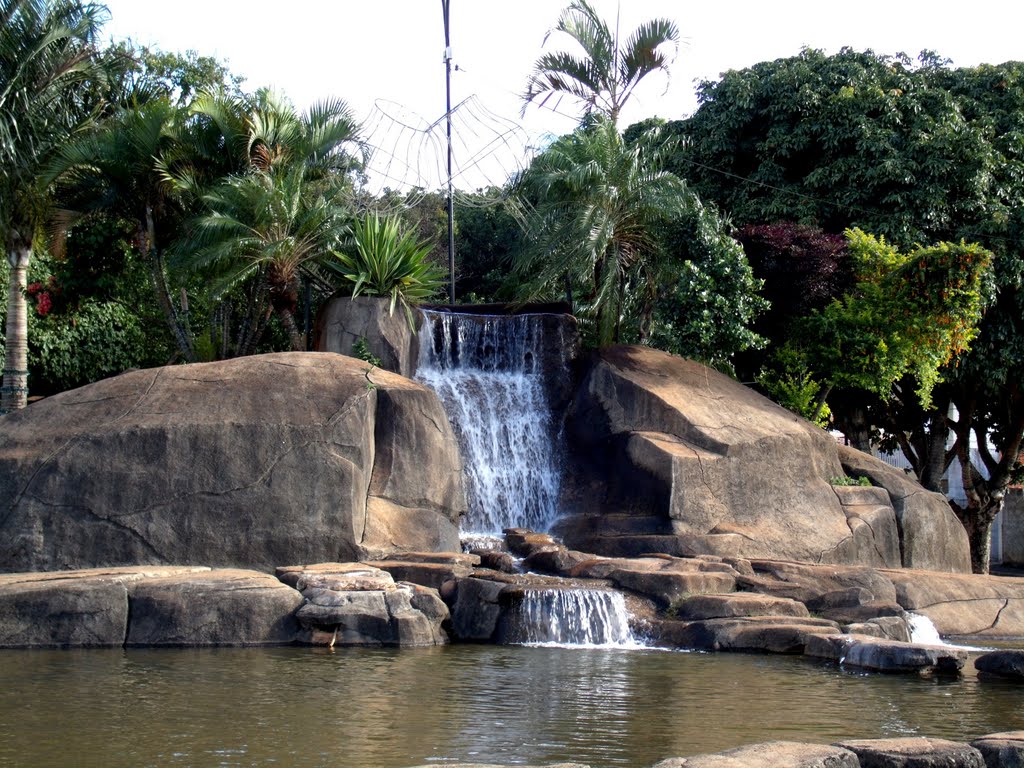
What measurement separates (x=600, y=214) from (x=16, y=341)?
9.49m

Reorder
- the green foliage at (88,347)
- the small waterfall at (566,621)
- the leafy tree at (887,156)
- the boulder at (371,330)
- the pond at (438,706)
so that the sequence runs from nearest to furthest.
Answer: the pond at (438,706) < the small waterfall at (566,621) < the boulder at (371,330) < the leafy tree at (887,156) < the green foliage at (88,347)

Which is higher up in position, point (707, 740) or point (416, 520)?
point (416, 520)

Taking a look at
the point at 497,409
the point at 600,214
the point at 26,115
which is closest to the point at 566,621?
the point at 497,409

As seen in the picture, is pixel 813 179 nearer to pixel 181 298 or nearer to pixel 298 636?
pixel 181 298

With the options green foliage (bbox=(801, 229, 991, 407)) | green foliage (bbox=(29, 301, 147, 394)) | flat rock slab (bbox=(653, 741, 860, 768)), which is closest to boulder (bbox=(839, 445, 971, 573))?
green foliage (bbox=(801, 229, 991, 407))

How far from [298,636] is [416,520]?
3.62 meters

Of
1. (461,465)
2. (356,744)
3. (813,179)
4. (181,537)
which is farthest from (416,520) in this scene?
(813,179)

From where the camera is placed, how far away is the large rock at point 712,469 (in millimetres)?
16891

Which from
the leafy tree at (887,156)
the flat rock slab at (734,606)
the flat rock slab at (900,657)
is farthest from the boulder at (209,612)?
the leafy tree at (887,156)

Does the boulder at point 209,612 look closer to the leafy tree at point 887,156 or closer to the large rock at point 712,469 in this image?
the large rock at point 712,469

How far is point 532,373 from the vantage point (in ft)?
64.8

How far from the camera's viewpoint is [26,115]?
18234 millimetres

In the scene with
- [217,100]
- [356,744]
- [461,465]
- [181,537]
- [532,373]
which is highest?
[217,100]

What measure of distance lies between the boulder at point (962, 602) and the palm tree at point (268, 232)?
980cm
